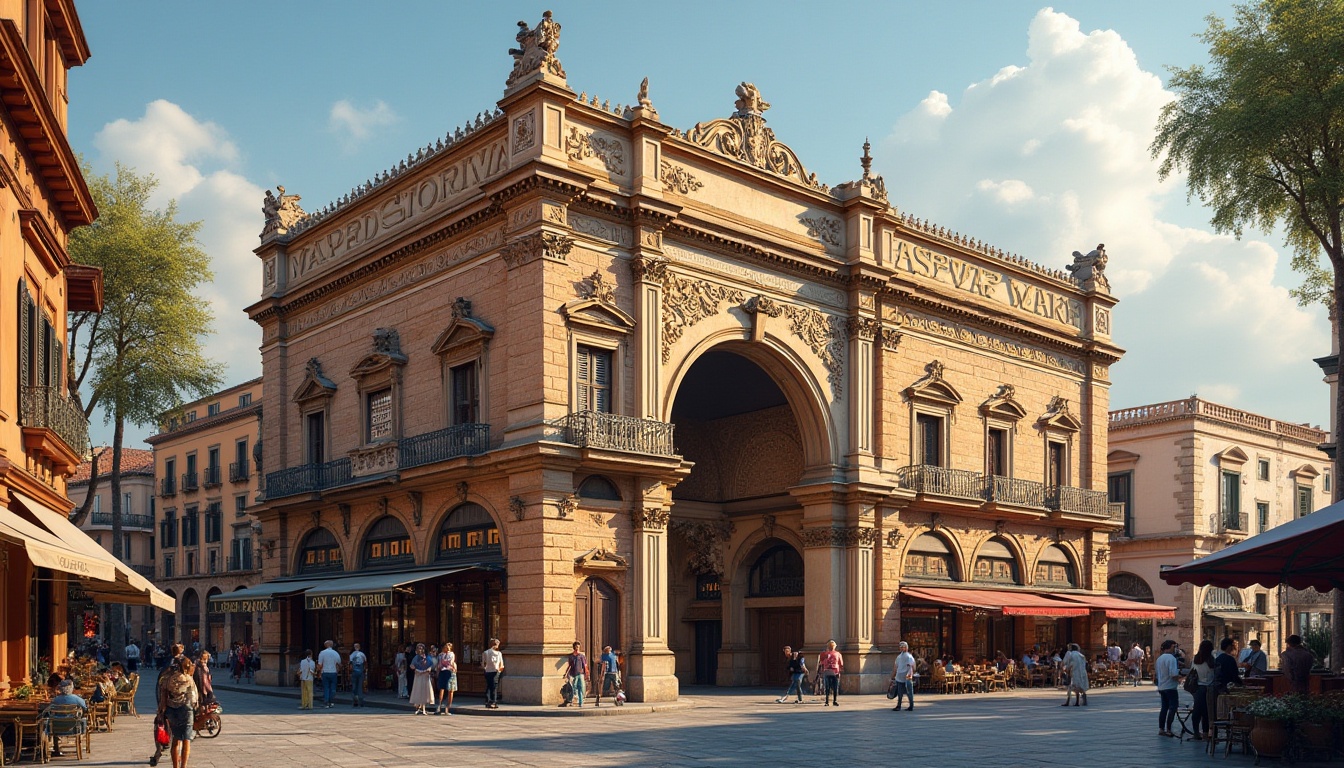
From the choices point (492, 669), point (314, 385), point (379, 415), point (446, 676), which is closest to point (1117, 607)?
point (492, 669)

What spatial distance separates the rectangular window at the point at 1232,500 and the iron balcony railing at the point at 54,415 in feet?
142

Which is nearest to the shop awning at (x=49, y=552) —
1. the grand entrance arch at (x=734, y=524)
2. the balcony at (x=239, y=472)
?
the grand entrance arch at (x=734, y=524)

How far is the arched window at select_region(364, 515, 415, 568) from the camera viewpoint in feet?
101

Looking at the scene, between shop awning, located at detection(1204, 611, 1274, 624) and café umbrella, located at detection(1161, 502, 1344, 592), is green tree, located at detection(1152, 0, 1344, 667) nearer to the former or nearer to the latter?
café umbrella, located at detection(1161, 502, 1344, 592)

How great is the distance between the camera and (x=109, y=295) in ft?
121

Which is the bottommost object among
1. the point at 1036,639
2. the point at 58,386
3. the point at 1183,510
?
the point at 1036,639

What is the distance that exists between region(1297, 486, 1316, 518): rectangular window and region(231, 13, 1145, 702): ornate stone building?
700 inches

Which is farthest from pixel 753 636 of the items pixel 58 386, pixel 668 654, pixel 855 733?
pixel 58 386

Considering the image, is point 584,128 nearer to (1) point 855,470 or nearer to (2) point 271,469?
(1) point 855,470

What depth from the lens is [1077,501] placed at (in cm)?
4000

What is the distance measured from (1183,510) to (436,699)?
110ft

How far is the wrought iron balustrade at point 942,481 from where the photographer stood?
112 feet

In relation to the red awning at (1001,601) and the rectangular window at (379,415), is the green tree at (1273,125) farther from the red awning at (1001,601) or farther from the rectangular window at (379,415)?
the rectangular window at (379,415)

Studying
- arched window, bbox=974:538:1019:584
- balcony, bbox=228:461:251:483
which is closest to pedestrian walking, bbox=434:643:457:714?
arched window, bbox=974:538:1019:584
